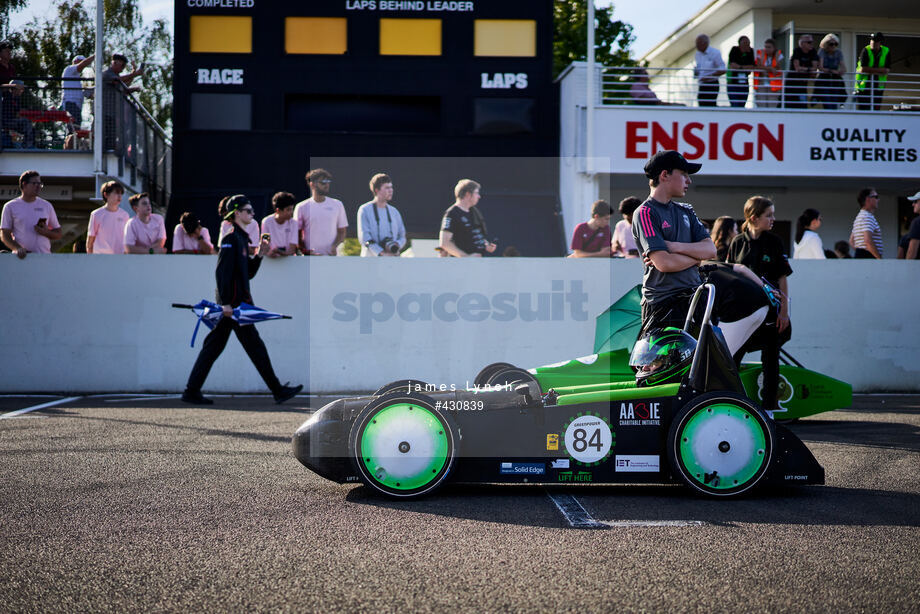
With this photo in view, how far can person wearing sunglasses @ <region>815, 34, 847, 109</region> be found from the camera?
18328 mm

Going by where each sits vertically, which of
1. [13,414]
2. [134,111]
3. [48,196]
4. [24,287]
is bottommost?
[13,414]

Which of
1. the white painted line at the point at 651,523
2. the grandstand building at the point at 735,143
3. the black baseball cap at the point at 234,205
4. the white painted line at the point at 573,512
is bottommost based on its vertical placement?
the white painted line at the point at 573,512

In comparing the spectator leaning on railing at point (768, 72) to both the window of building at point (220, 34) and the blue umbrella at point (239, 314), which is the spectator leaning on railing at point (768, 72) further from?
the blue umbrella at point (239, 314)

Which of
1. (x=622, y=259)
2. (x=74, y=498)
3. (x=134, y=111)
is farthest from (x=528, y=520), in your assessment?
(x=134, y=111)

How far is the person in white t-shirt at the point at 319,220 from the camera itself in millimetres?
12016

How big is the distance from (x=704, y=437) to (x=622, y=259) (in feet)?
23.2

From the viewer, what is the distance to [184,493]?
5324mm

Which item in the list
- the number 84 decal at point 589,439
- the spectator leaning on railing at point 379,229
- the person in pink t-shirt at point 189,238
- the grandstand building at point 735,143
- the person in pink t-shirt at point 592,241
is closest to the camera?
the number 84 decal at point 589,439

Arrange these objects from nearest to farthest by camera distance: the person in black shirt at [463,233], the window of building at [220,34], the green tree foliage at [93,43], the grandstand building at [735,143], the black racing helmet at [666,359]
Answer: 1. the black racing helmet at [666,359]
2. the person in black shirt at [463,233]
3. the window of building at [220,34]
4. the grandstand building at [735,143]
5. the green tree foliage at [93,43]

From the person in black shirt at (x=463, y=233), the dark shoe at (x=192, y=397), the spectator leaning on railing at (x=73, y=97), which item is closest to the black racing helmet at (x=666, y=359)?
the person in black shirt at (x=463, y=233)

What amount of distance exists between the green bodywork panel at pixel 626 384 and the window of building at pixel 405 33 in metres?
10.4

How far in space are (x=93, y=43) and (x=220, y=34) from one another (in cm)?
1986

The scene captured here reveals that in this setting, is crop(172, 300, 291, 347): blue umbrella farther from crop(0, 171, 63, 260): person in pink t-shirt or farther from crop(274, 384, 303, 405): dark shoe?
crop(0, 171, 63, 260): person in pink t-shirt

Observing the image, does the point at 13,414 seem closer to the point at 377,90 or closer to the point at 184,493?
the point at 184,493
